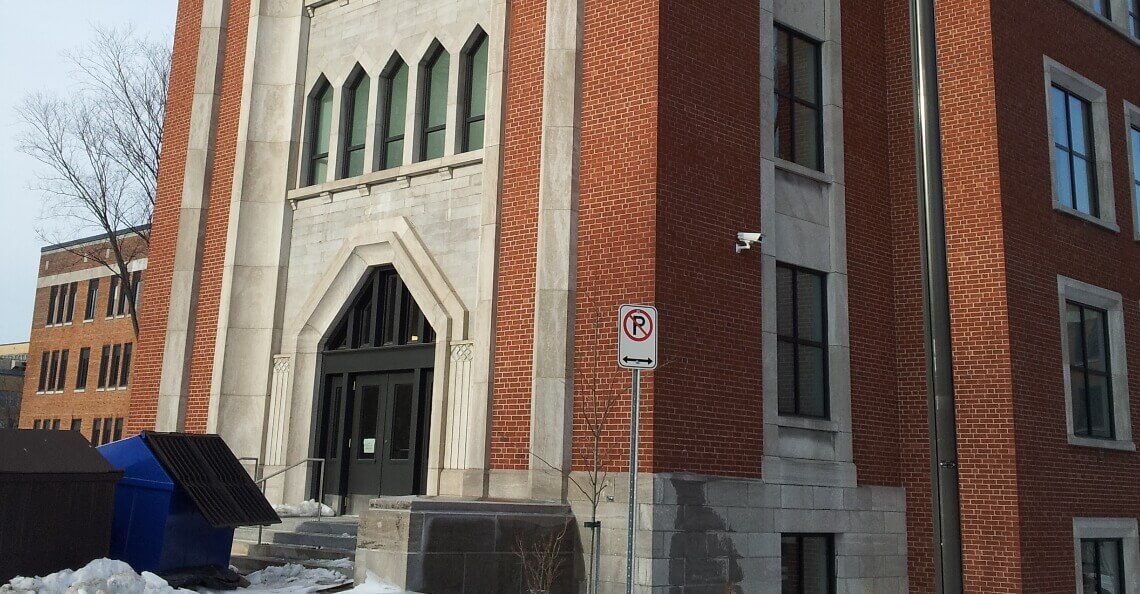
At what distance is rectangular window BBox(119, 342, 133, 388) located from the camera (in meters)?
47.5

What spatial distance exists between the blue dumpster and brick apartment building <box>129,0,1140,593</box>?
1743 millimetres

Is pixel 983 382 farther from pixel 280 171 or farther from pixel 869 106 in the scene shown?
pixel 280 171

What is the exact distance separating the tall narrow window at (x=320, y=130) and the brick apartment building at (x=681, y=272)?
54 mm

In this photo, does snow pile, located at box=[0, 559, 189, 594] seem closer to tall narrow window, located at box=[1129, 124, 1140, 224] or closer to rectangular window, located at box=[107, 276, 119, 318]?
tall narrow window, located at box=[1129, 124, 1140, 224]

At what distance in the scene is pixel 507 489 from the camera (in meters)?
13.9

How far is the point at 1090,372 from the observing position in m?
17.3

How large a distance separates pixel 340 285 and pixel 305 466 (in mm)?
2836

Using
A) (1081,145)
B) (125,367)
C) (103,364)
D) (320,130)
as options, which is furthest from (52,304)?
(1081,145)

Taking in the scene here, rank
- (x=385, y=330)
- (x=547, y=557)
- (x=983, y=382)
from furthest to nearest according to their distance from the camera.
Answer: (x=385, y=330) → (x=983, y=382) → (x=547, y=557)

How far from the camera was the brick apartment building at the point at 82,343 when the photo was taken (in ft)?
157

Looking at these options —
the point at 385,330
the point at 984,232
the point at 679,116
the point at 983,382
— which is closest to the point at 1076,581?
the point at 983,382

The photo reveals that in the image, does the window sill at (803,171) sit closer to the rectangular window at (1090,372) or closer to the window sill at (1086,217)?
the window sill at (1086,217)

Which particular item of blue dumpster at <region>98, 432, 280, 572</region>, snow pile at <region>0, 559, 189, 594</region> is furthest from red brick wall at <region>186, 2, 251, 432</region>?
snow pile at <region>0, 559, 189, 594</region>

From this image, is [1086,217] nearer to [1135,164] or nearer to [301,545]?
[1135,164]
